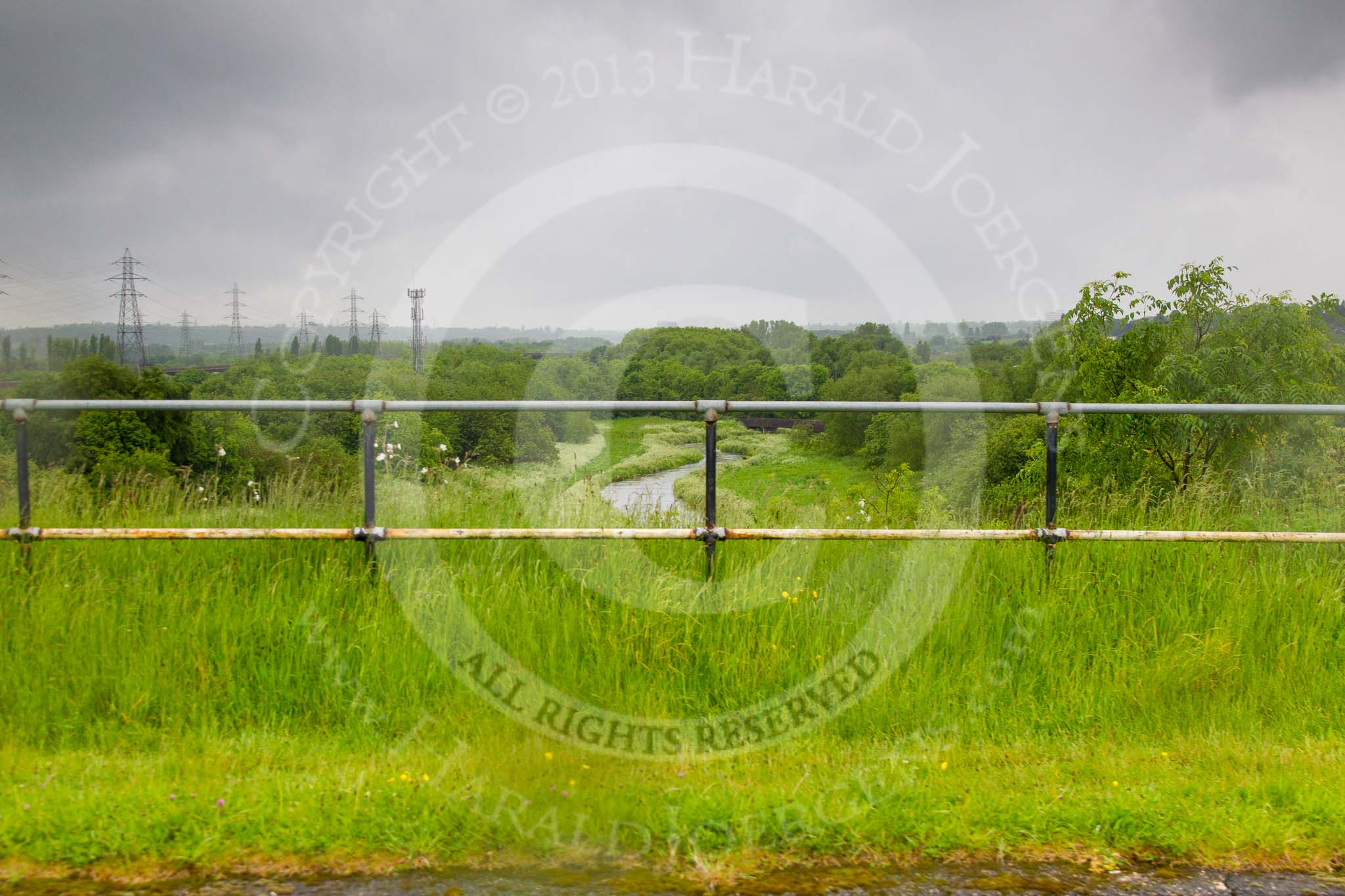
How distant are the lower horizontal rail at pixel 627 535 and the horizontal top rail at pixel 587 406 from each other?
60 centimetres

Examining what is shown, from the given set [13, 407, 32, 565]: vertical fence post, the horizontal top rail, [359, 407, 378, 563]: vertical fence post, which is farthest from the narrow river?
[13, 407, 32, 565]: vertical fence post

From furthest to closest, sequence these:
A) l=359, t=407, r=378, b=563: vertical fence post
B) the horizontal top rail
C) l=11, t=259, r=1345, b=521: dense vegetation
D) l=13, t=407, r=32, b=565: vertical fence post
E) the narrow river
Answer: l=11, t=259, r=1345, b=521: dense vegetation → the narrow river → l=13, t=407, r=32, b=565: vertical fence post → l=359, t=407, r=378, b=563: vertical fence post → the horizontal top rail

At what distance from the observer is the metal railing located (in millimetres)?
4273

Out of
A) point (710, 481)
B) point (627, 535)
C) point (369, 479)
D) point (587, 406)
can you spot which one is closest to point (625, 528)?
point (627, 535)

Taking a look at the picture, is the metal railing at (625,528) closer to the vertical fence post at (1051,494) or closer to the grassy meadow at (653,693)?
the vertical fence post at (1051,494)

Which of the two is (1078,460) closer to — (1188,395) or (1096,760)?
(1188,395)

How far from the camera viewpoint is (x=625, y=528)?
4.44m

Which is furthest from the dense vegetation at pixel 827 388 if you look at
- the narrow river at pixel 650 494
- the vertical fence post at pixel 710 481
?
the vertical fence post at pixel 710 481

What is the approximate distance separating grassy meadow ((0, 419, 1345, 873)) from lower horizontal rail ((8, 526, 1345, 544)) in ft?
0.51

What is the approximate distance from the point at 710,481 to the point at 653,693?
1.11 meters

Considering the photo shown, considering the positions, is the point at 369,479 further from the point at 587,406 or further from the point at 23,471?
the point at 23,471

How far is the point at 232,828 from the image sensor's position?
2822 millimetres

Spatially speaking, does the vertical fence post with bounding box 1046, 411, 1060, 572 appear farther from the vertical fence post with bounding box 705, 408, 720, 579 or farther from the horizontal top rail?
the vertical fence post with bounding box 705, 408, 720, 579

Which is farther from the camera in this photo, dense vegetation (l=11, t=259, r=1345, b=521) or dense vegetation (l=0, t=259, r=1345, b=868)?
dense vegetation (l=11, t=259, r=1345, b=521)
